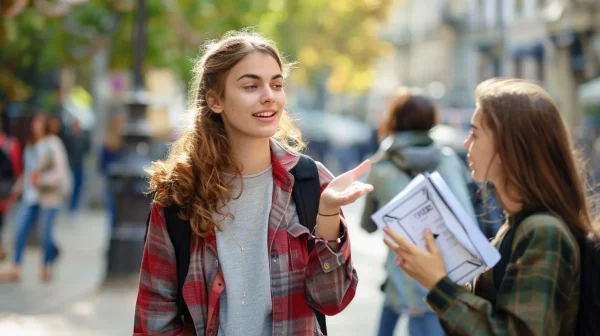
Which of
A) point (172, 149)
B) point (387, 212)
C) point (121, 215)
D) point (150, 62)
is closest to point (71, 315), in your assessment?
point (121, 215)

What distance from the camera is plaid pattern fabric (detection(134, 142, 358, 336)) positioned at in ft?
9.75

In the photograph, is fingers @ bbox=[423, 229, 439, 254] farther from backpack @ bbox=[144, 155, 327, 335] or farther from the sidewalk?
the sidewalk

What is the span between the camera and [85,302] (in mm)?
9375

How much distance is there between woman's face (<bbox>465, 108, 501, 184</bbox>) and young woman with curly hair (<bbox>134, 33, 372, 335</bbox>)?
0.36m

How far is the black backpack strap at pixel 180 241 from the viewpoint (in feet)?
9.89

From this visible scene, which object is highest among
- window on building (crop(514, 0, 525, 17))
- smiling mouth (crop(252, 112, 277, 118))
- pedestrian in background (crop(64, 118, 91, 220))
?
window on building (crop(514, 0, 525, 17))

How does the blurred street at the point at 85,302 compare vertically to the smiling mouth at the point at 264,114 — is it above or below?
below

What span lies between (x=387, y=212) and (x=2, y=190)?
27.8 feet

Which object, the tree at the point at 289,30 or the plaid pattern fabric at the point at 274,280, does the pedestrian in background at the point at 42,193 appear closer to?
the tree at the point at 289,30

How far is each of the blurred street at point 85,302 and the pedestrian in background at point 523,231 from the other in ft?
16.9

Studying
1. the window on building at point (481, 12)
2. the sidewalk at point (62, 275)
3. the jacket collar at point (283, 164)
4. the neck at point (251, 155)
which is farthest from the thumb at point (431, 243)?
the window on building at point (481, 12)

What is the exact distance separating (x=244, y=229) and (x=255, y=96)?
1.37 ft

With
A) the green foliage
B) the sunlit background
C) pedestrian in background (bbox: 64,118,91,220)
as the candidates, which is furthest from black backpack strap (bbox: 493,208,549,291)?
pedestrian in background (bbox: 64,118,91,220)

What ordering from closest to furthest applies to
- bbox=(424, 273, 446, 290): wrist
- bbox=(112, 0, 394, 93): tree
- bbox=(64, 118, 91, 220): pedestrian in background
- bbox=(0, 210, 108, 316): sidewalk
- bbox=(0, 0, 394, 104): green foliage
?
bbox=(424, 273, 446, 290): wrist, bbox=(0, 210, 108, 316): sidewalk, bbox=(0, 0, 394, 104): green foliage, bbox=(64, 118, 91, 220): pedestrian in background, bbox=(112, 0, 394, 93): tree
